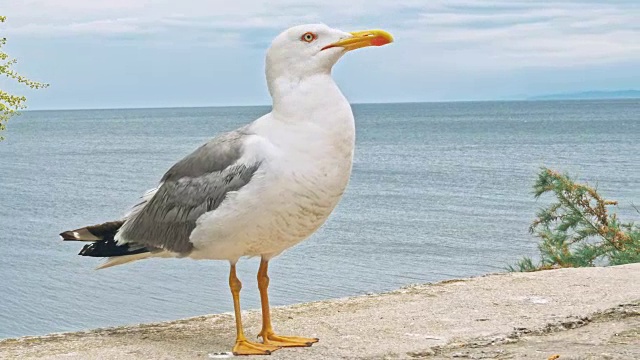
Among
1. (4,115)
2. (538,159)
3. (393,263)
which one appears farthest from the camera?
(538,159)

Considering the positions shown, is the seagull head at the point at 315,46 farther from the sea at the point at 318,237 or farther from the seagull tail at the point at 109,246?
the sea at the point at 318,237

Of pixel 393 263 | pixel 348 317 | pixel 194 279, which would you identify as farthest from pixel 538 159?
pixel 348 317

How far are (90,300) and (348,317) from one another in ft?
40.8

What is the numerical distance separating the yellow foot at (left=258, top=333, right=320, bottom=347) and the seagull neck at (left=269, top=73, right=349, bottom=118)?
129 centimetres

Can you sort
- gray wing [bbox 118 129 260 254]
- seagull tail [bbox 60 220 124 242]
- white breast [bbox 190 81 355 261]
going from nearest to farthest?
1. white breast [bbox 190 81 355 261]
2. gray wing [bbox 118 129 260 254]
3. seagull tail [bbox 60 220 124 242]

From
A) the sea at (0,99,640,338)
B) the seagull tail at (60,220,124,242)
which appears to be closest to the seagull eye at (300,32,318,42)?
the seagull tail at (60,220,124,242)

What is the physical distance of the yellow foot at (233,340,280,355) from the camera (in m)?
5.43

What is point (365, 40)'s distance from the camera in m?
5.13

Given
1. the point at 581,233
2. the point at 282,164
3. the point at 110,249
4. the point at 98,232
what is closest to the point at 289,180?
the point at 282,164

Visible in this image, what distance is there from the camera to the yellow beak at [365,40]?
5.12 metres

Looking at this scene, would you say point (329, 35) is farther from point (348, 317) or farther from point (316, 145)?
point (348, 317)

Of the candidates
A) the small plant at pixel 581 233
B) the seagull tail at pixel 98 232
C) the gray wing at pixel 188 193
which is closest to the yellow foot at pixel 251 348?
the gray wing at pixel 188 193

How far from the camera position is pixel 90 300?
58.4 ft

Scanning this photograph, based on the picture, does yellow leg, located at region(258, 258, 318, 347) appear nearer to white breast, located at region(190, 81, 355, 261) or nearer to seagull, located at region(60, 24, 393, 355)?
seagull, located at region(60, 24, 393, 355)
